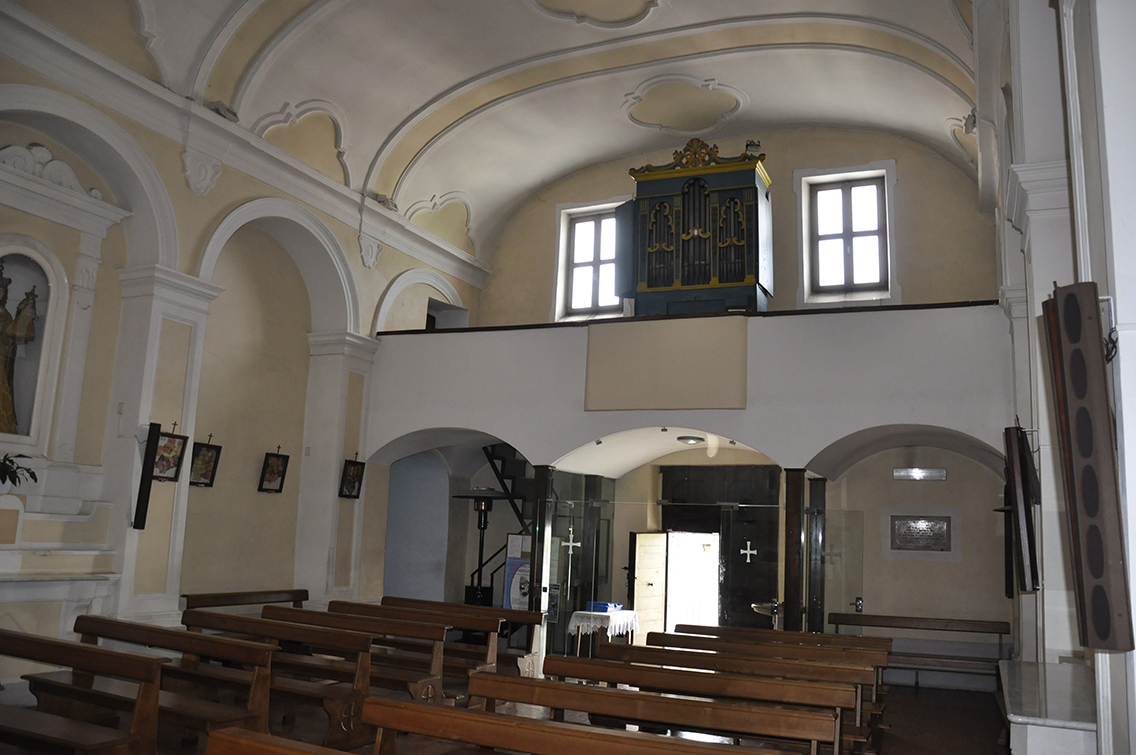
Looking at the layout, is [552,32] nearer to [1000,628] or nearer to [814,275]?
[814,275]

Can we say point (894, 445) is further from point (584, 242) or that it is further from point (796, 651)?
point (584, 242)

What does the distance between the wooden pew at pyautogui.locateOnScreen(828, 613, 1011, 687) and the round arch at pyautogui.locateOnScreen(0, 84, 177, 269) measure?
7.78 m

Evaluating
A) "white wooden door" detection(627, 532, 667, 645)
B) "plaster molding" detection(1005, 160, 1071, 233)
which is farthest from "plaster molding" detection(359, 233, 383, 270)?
"plaster molding" detection(1005, 160, 1071, 233)

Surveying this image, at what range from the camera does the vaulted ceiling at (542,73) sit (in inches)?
355

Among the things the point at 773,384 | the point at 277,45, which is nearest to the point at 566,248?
the point at 773,384

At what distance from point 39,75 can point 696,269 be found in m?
6.82

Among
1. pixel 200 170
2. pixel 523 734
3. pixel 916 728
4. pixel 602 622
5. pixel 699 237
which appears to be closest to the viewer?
pixel 523 734

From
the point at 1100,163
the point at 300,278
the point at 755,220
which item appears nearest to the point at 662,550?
the point at 755,220

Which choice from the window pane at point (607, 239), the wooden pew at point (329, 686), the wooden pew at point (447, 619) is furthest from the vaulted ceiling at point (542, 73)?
the wooden pew at point (329, 686)

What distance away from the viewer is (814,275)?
1184 cm

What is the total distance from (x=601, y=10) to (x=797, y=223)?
393 centimetres

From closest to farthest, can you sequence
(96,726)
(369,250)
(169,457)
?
(96,726), (169,457), (369,250)

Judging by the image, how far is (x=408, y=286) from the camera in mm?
11984

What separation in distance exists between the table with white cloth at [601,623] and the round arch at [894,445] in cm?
253
